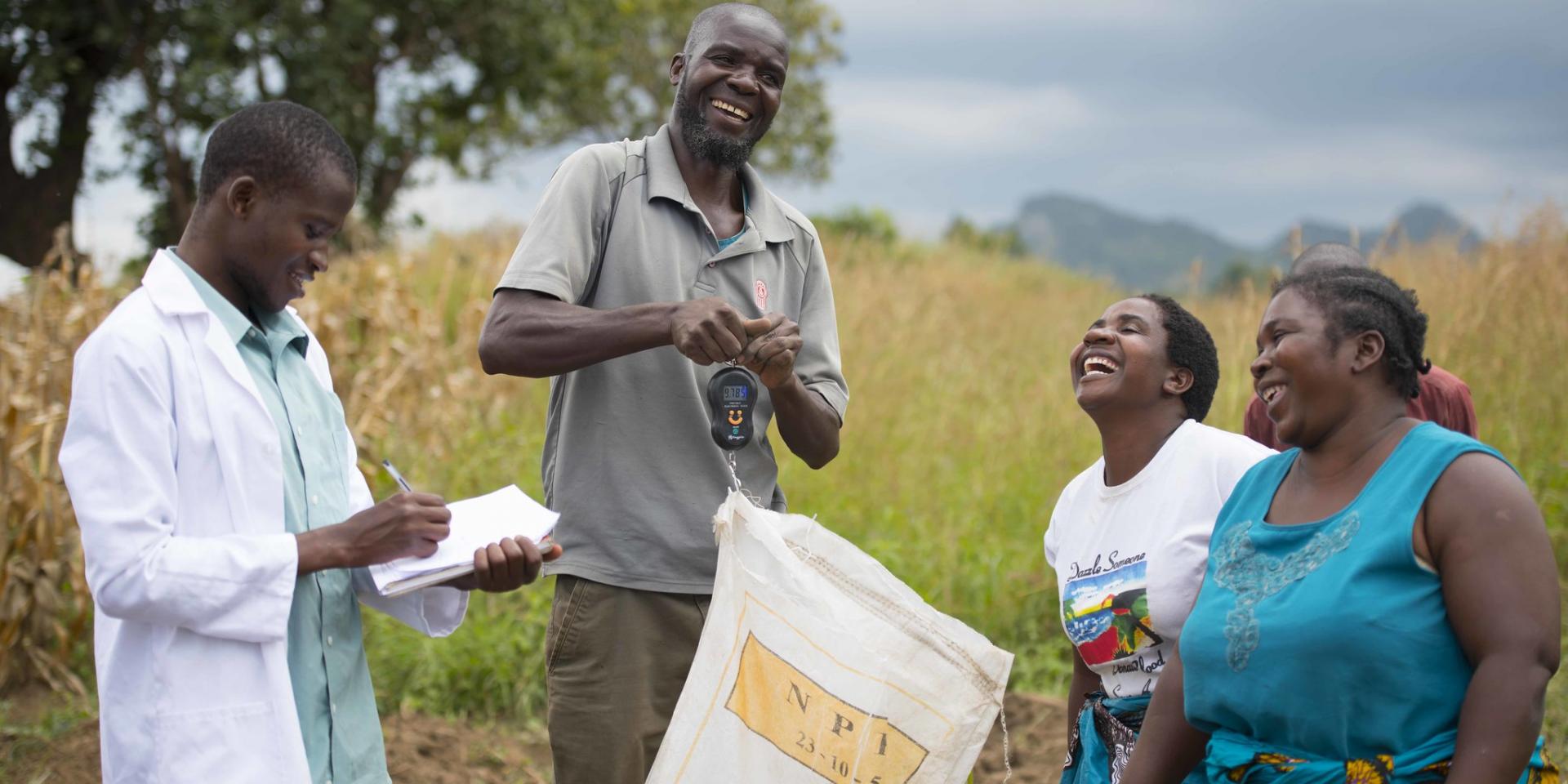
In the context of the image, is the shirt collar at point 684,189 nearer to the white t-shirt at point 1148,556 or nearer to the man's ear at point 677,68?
the man's ear at point 677,68

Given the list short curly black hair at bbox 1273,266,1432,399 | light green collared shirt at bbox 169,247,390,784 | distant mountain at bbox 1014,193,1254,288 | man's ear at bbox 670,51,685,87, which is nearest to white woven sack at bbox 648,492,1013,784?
light green collared shirt at bbox 169,247,390,784

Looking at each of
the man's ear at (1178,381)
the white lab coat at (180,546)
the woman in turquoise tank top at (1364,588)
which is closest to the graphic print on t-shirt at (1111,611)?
the woman in turquoise tank top at (1364,588)

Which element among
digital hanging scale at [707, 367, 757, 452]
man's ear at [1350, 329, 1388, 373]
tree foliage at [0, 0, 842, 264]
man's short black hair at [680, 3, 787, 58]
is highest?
tree foliage at [0, 0, 842, 264]

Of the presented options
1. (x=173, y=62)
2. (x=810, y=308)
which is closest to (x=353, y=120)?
(x=173, y=62)

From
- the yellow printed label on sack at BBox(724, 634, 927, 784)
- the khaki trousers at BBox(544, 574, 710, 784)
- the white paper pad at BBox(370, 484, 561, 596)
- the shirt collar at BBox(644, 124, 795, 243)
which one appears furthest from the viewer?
the shirt collar at BBox(644, 124, 795, 243)

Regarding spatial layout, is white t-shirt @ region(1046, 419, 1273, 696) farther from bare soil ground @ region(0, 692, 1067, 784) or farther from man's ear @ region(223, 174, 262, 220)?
bare soil ground @ region(0, 692, 1067, 784)

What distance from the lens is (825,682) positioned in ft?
8.40

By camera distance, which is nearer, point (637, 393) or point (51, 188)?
point (637, 393)

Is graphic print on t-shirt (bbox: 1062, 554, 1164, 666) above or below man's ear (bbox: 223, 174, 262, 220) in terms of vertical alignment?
below

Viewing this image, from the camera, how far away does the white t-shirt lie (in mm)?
2725

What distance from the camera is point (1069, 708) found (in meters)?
3.15

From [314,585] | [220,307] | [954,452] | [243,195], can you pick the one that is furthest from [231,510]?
[954,452]

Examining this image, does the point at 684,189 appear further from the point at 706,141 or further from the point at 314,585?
the point at 314,585

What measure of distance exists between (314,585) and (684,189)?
3.86ft
